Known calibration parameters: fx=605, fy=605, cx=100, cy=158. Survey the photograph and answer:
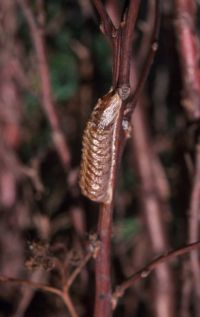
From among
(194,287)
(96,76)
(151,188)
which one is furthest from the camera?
(96,76)

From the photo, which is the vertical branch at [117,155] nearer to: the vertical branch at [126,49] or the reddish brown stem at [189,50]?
the vertical branch at [126,49]

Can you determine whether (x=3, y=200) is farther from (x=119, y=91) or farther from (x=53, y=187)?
(x=119, y=91)

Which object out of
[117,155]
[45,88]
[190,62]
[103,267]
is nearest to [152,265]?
[103,267]

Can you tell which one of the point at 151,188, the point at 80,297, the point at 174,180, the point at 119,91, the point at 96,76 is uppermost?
the point at 119,91

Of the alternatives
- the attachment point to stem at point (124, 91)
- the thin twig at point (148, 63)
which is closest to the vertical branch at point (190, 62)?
the thin twig at point (148, 63)

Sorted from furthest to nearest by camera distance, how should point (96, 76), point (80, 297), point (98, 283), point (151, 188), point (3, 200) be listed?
point (3, 200) → point (96, 76) → point (80, 297) → point (151, 188) → point (98, 283)

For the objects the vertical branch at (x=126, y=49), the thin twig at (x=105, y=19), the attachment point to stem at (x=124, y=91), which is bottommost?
the attachment point to stem at (x=124, y=91)

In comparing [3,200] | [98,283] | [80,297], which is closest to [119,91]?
[98,283]

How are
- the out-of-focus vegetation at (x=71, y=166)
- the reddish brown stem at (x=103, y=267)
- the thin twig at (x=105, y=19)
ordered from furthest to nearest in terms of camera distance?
the out-of-focus vegetation at (x=71, y=166) < the reddish brown stem at (x=103, y=267) < the thin twig at (x=105, y=19)

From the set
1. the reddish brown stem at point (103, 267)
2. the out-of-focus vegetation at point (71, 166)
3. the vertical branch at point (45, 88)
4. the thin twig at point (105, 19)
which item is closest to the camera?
the thin twig at point (105, 19)
